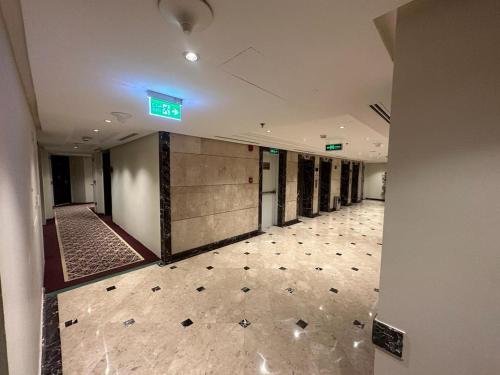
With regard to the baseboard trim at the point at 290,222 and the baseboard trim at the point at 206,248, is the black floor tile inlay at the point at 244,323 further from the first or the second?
the baseboard trim at the point at 290,222

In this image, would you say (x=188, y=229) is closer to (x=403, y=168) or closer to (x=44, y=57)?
(x=44, y=57)

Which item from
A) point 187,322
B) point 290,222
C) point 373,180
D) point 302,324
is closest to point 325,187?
point 290,222

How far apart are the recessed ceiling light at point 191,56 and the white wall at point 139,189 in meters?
3.21

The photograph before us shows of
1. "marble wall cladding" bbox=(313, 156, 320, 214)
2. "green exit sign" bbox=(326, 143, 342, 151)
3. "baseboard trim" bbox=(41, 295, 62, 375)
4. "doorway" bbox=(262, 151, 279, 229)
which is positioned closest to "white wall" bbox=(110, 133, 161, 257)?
"baseboard trim" bbox=(41, 295, 62, 375)

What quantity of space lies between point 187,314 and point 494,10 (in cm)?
368

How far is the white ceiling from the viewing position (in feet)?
3.65

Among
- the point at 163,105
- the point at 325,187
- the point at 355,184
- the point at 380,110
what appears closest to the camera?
the point at 163,105

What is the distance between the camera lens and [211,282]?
367 centimetres

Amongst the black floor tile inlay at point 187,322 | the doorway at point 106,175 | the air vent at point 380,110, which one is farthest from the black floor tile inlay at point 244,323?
the doorway at point 106,175

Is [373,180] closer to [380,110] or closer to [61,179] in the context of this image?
[380,110]

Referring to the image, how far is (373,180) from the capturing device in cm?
1506

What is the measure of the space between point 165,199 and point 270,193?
403 cm

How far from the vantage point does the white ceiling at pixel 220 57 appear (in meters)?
1.11

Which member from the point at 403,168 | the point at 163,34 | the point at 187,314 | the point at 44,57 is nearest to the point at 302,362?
the point at 187,314
